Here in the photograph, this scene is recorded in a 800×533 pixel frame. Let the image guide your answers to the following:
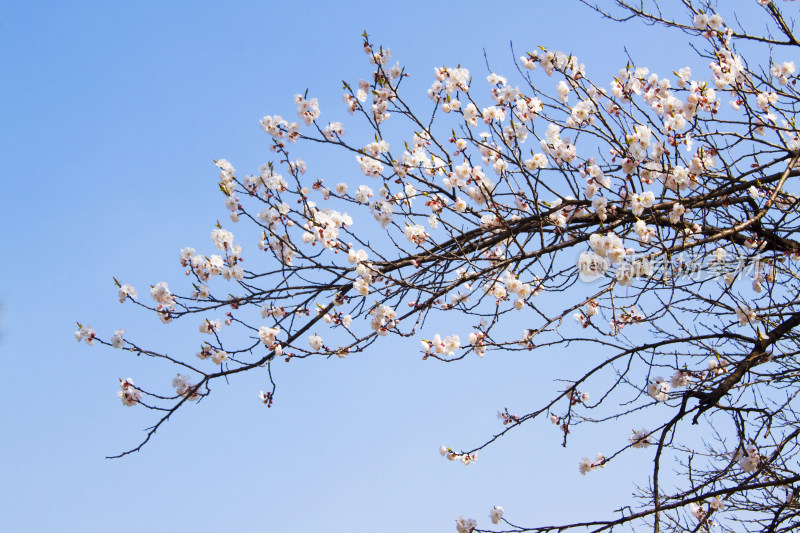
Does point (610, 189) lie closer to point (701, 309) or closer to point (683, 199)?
point (683, 199)

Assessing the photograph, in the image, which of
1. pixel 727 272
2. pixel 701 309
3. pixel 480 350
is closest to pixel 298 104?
pixel 480 350

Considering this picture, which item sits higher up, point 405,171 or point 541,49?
point 541,49

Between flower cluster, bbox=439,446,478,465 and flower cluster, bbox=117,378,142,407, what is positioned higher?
flower cluster, bbox=117,378,142,407

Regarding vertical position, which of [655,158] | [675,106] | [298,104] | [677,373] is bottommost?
[677,373]

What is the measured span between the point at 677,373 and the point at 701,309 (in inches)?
36.2

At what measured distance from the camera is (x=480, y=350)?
3576 millimetres

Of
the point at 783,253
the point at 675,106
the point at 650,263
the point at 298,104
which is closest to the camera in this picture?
the point at 650,263

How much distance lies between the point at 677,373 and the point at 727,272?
2.30 ft

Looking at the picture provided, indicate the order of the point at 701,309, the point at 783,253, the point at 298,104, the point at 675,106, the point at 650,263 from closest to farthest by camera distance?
the point at 650,263
the point at 675,106
the point at 783,253
the point at 298,104
the point at 701,309

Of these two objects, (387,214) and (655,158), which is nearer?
(655,158)

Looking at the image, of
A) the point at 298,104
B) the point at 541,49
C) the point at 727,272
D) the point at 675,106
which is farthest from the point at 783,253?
the point at 298,104

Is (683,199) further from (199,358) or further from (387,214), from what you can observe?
(199,358)

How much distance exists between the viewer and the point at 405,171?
3732mm

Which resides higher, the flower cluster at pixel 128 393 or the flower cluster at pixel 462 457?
the flower cluster at pixel 128 393
